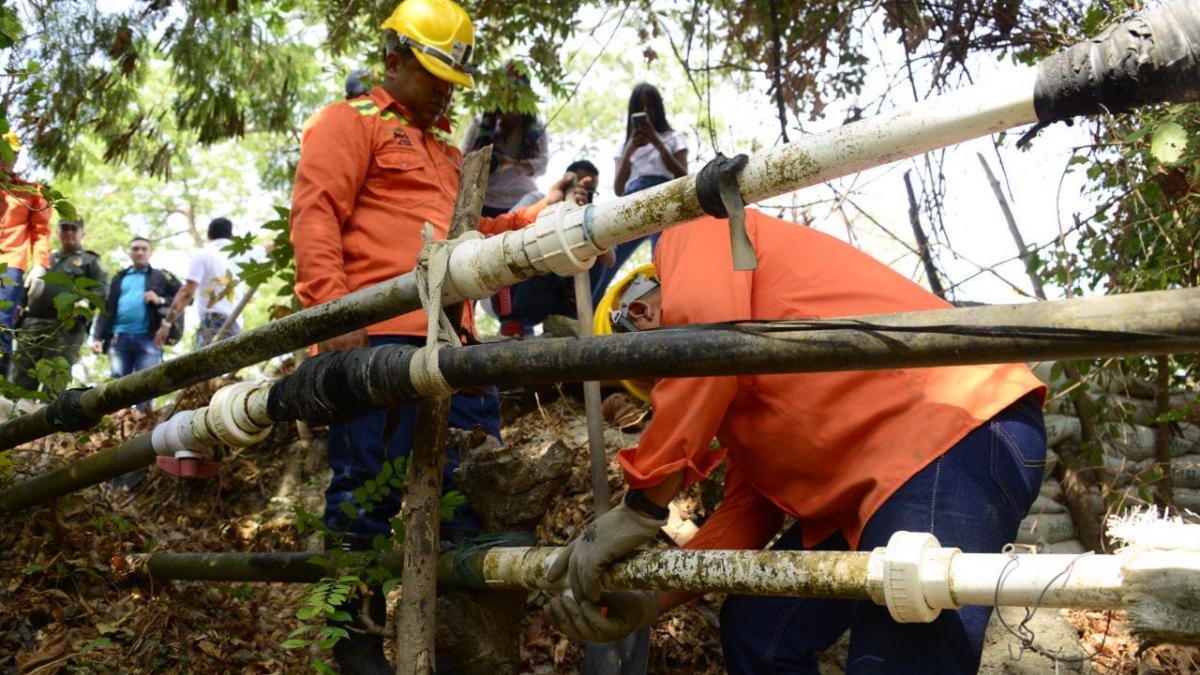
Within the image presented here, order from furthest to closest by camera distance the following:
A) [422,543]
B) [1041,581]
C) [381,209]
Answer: [381,209], [422,543], [1041,581]

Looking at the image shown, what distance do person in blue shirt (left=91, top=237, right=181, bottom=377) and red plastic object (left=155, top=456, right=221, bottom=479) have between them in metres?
4.99

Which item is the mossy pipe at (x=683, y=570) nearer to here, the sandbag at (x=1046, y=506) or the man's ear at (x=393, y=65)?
the man's ear at (x=393, y=65)

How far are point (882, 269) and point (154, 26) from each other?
188 inches

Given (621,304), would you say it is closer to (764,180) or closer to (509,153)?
(764,180)

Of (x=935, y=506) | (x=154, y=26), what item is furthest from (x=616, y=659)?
(x=154, y=26)

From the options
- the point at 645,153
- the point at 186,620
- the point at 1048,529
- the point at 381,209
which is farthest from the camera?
the point at 645,153

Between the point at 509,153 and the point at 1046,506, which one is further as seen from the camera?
the point at 509,153

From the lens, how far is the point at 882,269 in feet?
9.73

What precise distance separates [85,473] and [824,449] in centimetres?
272

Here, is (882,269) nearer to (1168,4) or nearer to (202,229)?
(1168,4)

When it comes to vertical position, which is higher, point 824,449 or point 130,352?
point 130,352

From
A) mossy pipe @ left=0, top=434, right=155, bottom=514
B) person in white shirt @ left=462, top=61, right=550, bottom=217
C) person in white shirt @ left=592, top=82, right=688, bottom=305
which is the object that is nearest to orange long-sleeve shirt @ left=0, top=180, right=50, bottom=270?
person in white shirt @ left=462, top=61, right=550, bottom=217

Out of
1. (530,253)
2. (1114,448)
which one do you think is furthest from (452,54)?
(1114,448)

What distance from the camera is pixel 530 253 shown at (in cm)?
268
